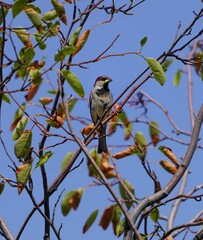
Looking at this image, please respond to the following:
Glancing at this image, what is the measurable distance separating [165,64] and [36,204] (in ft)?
3.13

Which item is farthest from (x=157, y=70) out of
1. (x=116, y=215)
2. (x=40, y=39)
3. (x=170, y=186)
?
(x=116, y=215)

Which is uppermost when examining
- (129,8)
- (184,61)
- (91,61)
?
(129,8)

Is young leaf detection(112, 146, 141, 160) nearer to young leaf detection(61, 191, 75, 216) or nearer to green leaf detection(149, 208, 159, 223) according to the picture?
green leaf detection(149, 208, 159, 223)

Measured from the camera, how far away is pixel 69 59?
298 centimetres

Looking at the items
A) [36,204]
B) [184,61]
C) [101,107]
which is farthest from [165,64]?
[101,107]

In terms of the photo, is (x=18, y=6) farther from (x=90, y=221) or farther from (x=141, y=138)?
(x=90, y=221)

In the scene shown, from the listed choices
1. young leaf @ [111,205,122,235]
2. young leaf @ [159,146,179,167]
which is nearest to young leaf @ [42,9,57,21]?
young leaf @ [159,146,179,167]

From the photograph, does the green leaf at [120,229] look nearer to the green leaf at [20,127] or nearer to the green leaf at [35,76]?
the green leaf at [20,127]

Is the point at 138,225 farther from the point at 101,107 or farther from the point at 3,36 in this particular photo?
the point at 101,107

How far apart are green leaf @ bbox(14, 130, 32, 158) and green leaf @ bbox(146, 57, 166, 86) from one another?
626 millimetres

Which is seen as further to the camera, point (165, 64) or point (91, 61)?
point (165, 64)

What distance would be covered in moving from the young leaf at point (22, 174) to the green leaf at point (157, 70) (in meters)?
0.69

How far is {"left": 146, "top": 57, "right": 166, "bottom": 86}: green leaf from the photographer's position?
8.93 feet

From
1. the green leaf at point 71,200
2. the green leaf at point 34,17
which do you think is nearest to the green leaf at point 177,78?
the green leaf at point 71,200
